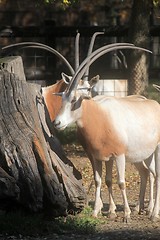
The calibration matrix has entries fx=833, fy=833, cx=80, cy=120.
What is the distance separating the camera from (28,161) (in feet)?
27.1

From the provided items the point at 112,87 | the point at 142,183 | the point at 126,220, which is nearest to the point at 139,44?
the point at 112,87

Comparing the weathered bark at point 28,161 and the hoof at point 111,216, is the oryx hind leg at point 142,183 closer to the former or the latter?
the hoof at point 111,216

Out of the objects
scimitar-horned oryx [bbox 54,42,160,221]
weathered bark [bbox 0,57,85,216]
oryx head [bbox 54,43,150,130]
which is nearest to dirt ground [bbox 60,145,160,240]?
scimitar-horned oryx [bbox 54,42,160,221]

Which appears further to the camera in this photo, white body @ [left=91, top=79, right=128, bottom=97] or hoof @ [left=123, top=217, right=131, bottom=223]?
white body @ [left=91, top=79, right=128, bottom=97]

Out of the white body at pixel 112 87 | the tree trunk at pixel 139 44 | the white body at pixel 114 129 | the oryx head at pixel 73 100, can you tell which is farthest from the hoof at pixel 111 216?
the white body at pixel 112 87

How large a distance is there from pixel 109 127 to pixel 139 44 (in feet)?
23.8

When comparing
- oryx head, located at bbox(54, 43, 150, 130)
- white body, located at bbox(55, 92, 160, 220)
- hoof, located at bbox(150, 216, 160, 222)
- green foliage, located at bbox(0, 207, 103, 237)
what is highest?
oryx head, located at bbox(54, 43, 150, 130)

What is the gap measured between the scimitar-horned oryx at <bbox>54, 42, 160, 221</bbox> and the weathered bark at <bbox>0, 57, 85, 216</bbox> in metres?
0.49

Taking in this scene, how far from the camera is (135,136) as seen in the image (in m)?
9.52

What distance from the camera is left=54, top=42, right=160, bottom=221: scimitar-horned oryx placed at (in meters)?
9.20

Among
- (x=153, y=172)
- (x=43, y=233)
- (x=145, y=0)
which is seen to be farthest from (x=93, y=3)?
(x=43, y=233)

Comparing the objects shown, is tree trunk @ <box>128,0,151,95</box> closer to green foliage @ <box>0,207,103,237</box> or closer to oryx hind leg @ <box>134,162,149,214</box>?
oryx hind leg @ <box>134,162,149,214</box>

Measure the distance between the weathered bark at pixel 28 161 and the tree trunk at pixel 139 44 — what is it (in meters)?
7.65

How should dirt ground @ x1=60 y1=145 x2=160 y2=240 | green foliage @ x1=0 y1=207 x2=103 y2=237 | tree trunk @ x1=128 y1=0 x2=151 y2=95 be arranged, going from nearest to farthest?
green foliage @ x1=0 y1=207 x2=103 y2=237 < dirt ground @ x1=60 y1=145 x2=160 y2=240 < tree trunk @ x1=128 y1=0 x2=151 y2=95
